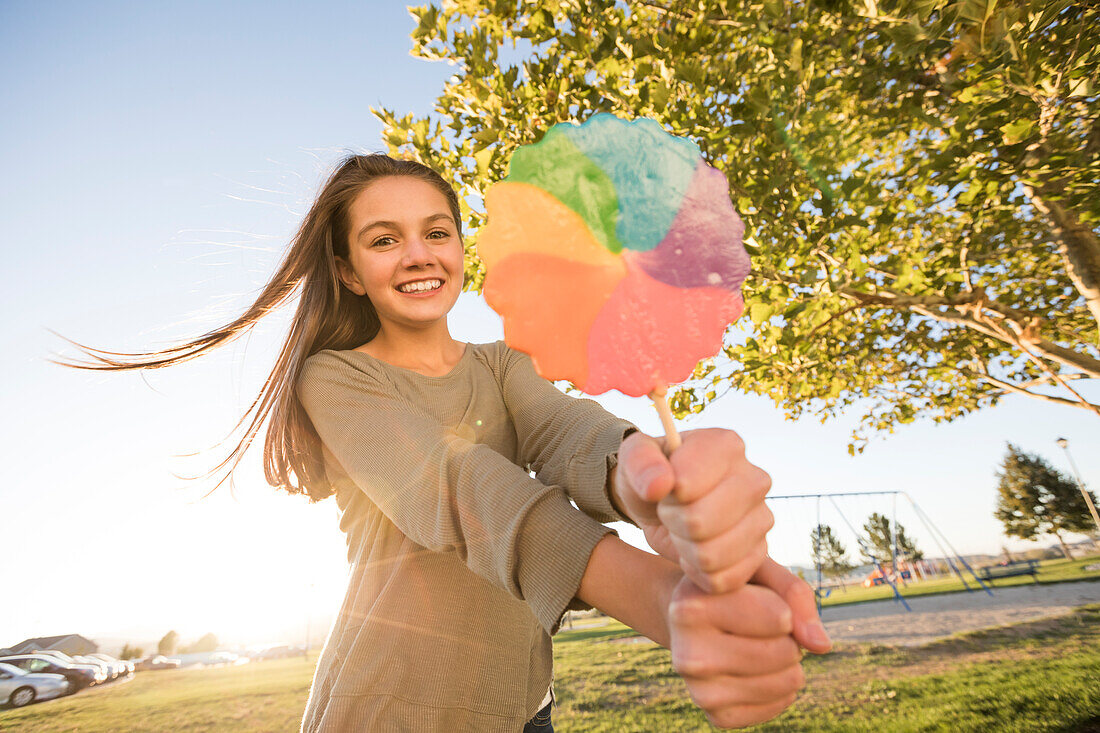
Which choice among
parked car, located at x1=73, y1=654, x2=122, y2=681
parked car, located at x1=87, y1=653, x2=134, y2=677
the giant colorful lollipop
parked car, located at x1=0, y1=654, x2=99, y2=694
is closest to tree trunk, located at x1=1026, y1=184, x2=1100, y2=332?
the giant colorful lollipop

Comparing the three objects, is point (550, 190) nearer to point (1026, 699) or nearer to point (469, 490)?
point (469, 490)

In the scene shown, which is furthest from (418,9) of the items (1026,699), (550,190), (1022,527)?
(1022,527)

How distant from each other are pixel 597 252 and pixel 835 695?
8.89 m

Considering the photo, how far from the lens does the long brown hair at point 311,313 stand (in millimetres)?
1738

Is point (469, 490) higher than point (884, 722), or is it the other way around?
point (469, 490)

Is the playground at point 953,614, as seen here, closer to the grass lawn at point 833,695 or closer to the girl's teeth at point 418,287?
the grass lawn at point 833,695

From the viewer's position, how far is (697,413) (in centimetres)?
486

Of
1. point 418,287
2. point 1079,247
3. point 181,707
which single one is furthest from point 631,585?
point 181,707

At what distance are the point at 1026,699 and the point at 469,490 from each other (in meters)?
8.86

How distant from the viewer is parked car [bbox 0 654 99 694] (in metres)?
13.2

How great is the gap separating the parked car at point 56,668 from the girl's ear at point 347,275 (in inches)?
707

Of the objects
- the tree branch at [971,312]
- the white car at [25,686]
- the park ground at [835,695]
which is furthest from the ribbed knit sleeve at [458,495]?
the white car at [25,686]

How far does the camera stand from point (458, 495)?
1.01m

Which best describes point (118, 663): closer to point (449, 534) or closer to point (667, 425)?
point (449, 534)
